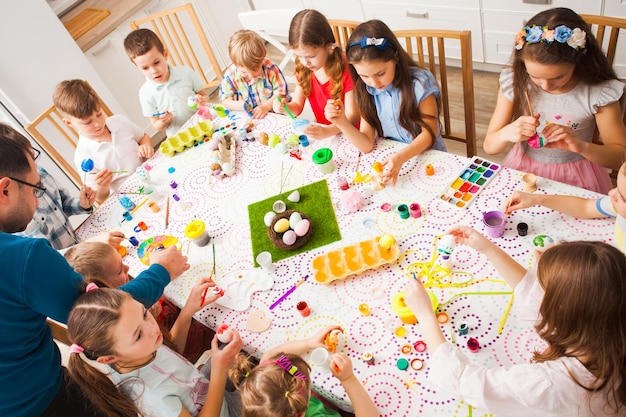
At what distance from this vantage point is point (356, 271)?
133 centimetres

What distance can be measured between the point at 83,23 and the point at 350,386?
334 cm

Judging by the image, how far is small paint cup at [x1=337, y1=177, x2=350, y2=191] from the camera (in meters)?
1.61

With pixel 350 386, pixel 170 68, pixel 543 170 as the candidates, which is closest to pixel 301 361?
pixel 350 386

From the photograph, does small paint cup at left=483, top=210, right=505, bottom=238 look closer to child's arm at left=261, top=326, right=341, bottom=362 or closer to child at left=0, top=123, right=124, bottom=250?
child's arm at left=261, top=326, right=341, bottom=362

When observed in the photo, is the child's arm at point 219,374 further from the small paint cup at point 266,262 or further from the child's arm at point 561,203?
the child's arm at point 561,203

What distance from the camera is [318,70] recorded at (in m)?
2.09

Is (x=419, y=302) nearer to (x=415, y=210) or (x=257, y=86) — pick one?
(x=415, y=210)

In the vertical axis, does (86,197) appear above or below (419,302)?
above

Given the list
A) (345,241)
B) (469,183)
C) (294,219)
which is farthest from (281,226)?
(469,183)

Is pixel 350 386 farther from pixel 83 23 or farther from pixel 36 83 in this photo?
pixel 83 23

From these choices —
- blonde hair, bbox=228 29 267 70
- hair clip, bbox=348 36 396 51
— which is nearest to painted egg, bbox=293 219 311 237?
hair clip, bbox=348 36 396 51

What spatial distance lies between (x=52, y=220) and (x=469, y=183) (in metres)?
1.79

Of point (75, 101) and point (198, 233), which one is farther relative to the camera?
point (75, 101)

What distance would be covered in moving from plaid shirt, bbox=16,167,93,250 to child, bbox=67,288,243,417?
34.2 inches
